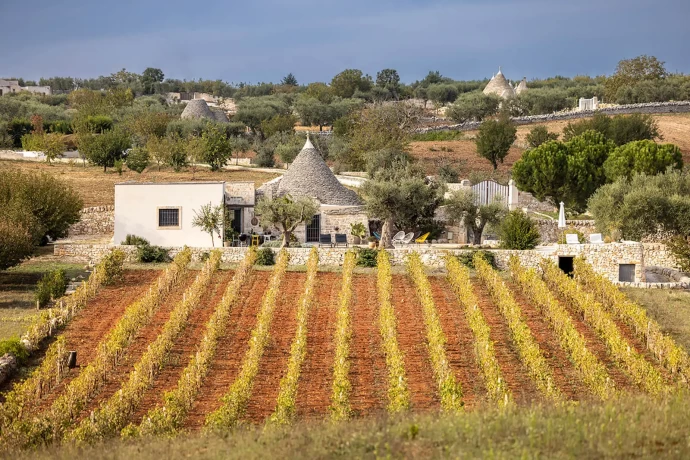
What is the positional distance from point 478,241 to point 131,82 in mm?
105825

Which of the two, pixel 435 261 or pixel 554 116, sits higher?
pixel 554 116

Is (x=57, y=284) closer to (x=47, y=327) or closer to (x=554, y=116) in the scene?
(x=47, y=327)

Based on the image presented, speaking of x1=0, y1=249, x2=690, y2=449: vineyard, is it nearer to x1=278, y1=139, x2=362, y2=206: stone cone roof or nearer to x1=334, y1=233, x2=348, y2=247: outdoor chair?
x1=334, y1=233, x2=348, y2=247: outdoor chair

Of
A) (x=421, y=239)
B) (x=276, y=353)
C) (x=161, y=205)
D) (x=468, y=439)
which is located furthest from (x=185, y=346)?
(x=421, y=239)

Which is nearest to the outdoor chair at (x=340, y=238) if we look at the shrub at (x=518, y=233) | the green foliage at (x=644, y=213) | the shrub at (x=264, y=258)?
the shrub at (x=264, y=258)

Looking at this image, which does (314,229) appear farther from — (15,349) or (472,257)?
(15,349)

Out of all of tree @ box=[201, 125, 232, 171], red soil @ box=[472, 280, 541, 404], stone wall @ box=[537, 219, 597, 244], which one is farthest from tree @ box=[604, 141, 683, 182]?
red soil @ box=[472, 280, 541, 404]

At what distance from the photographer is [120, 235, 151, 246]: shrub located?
110 ft

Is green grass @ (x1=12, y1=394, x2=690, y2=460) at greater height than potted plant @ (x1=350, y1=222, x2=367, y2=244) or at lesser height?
lesser

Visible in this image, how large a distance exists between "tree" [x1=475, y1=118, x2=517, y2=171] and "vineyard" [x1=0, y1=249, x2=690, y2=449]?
1017 inches

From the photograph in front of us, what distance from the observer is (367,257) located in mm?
32031

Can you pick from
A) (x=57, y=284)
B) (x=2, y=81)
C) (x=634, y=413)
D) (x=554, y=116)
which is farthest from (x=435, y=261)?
(x=2, y=81)

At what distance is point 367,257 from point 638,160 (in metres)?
18.1

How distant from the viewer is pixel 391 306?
25812 millimetres
